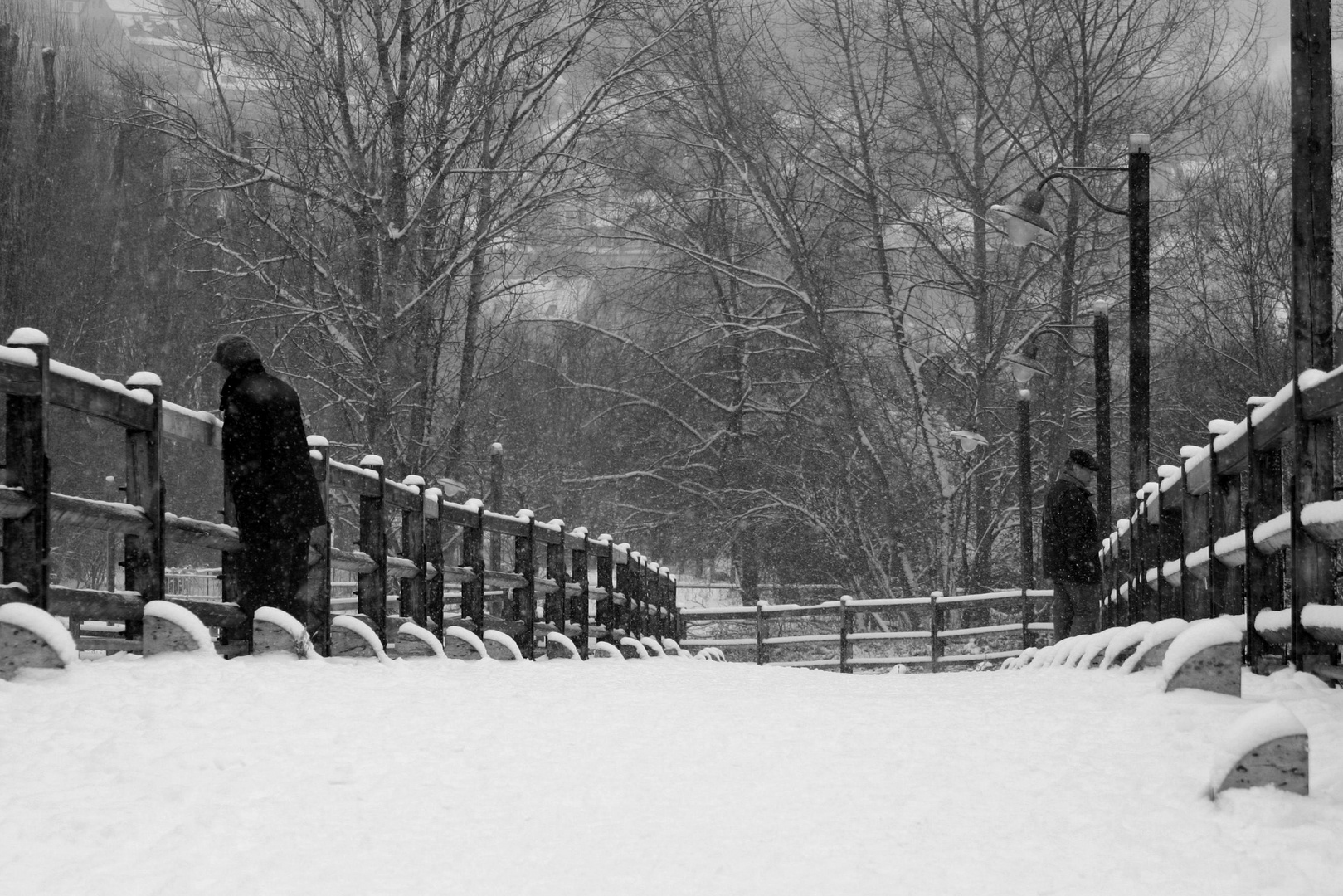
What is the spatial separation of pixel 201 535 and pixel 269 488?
0.64 meters

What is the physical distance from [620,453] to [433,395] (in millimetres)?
17733

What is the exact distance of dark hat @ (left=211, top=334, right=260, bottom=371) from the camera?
327 inches

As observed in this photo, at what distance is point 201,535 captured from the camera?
7312mm

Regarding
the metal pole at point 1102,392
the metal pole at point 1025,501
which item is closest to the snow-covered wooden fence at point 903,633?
the metal pole at point 1025,501

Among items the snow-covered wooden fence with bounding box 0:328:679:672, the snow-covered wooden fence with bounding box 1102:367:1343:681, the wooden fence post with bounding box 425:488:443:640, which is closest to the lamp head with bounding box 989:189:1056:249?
the snow-covered wooden fence with bounding box 0:328:679:672

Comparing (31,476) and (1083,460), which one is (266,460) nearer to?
(31,476)

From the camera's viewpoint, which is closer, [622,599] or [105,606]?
[105,606]

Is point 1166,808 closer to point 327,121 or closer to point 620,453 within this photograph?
point 327,121

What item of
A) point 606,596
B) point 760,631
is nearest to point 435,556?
point 606,596

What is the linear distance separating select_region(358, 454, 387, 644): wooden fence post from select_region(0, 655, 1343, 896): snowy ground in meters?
3.47

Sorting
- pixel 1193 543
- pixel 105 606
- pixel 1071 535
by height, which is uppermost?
pixel 1071 535

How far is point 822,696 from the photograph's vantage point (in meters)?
7.34

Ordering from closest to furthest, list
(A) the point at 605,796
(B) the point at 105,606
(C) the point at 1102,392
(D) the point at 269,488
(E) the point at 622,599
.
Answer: (A) the point at 605,796
(B) the point at 105,606
(D) the point at 269,488
(E) the point at 622,599
(C) the point at 1102,392

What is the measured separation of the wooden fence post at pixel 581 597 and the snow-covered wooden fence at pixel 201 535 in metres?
0.02
